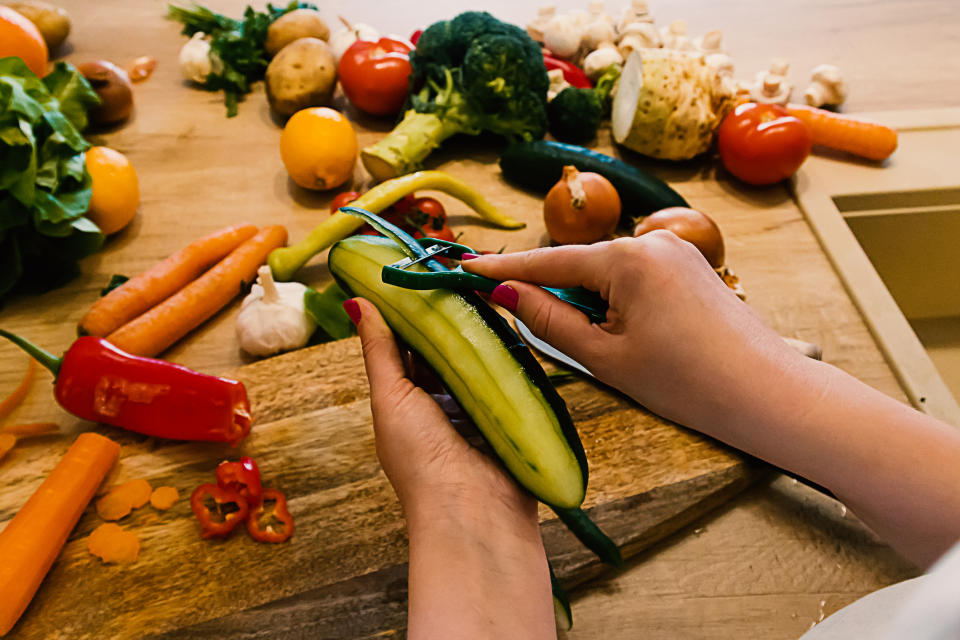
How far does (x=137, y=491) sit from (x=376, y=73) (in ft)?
4.21

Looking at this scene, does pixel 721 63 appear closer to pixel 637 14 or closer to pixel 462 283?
pixel 637 14

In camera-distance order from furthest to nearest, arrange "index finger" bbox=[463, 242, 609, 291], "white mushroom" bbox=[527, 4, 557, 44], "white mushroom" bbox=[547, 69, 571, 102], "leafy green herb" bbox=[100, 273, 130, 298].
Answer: "white mushroom" bbox=[527, 4, 557, 44] → "white mushroom" bbox=[547, 69, 571, 102] → "leafy green herb" bbox=[100, 273, 130, 298] → "index finger" bbox=[463, 242, 609, 291]

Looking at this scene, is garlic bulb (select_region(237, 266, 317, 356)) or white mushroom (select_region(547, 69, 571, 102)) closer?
garlic bulb (select_region(237, 266, 317, 356))

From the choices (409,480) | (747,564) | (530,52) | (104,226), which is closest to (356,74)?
(530,52)

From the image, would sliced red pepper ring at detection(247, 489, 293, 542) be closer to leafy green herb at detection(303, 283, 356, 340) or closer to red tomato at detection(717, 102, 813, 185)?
leafy green herb at detection(303, 283, 356, 340)

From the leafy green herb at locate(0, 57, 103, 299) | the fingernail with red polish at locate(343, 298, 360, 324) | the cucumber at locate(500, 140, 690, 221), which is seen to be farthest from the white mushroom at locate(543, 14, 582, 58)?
the fingernail with red polish at locate(343, 298, 360, 324)

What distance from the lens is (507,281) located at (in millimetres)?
863

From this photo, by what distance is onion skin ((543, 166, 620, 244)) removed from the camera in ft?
4.73

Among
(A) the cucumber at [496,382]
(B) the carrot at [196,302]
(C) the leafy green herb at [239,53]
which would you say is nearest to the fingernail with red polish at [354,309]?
(A) the cucumber at [496,382]

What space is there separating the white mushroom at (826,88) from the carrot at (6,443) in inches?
85.3

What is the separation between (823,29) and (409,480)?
2.40 m

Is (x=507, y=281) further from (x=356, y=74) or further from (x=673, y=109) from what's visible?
(x=356, y=74)

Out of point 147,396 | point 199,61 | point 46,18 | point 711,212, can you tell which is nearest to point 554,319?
point 147,396

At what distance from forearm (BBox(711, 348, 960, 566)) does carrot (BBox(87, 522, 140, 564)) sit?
2.89 ft
